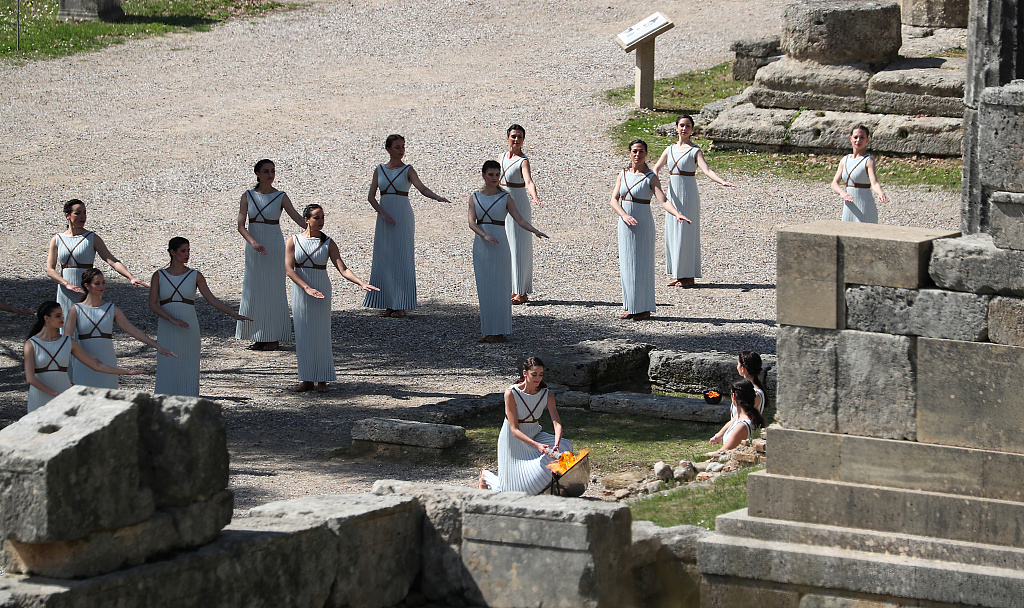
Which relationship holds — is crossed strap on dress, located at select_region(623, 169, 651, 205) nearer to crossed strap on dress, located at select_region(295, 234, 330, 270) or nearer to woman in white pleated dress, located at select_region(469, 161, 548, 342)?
woman in white pleated dress, located at select_region(469, 161, 548, 342)

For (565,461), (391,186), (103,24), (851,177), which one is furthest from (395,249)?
(103,24)

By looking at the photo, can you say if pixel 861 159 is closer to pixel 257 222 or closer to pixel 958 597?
pixel 257 222

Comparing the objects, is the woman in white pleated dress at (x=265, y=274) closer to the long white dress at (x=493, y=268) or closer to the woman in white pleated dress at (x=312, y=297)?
the woman in white pleated dress at (x=312, y=297)

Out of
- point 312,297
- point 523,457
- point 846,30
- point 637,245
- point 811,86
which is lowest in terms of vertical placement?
point 523,457

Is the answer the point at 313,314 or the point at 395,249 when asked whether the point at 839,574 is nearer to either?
the point at 313,314

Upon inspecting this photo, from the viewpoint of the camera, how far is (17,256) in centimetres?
1589

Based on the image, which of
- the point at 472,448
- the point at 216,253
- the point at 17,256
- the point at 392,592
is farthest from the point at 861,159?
the point at 17,256

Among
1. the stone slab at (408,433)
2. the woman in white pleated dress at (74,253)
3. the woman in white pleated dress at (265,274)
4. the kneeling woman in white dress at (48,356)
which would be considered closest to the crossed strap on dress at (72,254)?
the woman in white pleated dress at (74,253)

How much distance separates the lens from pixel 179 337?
35.3ft

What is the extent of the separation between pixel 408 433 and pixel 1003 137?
199 inches

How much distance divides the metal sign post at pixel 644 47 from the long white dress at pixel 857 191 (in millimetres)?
6958

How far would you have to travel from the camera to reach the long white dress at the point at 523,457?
845 cm

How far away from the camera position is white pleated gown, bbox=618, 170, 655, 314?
1338cm

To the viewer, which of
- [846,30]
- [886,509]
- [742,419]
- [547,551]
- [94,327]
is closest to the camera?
[547,551]
